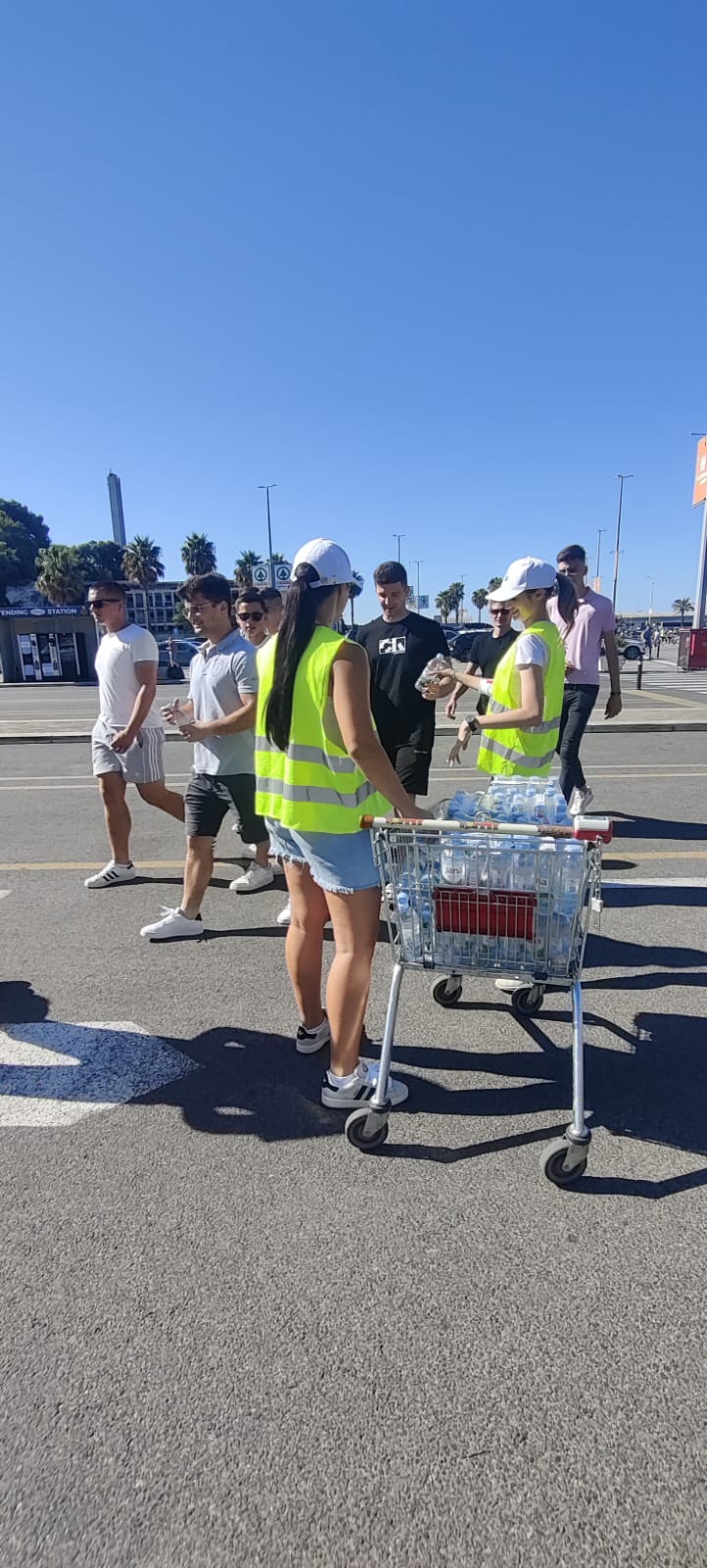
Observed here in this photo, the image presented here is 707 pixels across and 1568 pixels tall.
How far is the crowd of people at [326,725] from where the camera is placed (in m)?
2.58

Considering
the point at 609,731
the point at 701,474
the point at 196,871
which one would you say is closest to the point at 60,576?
the point at 701,474

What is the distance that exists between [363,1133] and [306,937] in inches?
29.4

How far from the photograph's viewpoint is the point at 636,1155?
252cm

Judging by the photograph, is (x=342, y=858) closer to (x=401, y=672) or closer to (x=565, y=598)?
(x=401, y=672)

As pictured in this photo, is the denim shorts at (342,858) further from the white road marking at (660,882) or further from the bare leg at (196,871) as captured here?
the white road marking at (660,882)

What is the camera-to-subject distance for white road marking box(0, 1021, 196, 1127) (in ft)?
9.38

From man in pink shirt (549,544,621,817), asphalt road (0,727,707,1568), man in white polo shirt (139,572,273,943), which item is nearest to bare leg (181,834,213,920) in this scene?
man in white polo shirt (139,572,273,943)

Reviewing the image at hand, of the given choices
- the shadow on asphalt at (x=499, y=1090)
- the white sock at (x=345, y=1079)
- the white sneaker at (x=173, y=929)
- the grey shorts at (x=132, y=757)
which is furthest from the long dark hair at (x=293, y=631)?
the grey shorts at (x=132, y=757)

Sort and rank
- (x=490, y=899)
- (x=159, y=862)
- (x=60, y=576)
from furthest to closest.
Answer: (x=60, y=576), (x=159, y=862), (x=490, y=899)

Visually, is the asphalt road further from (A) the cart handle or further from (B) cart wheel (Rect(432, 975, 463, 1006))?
(A) the cart handle

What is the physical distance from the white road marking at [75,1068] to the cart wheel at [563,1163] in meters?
1.42

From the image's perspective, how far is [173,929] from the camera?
4.42m

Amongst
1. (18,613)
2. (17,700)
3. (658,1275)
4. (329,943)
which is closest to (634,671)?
(17,700)

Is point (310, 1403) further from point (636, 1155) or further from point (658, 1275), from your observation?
point (636, 1155)
